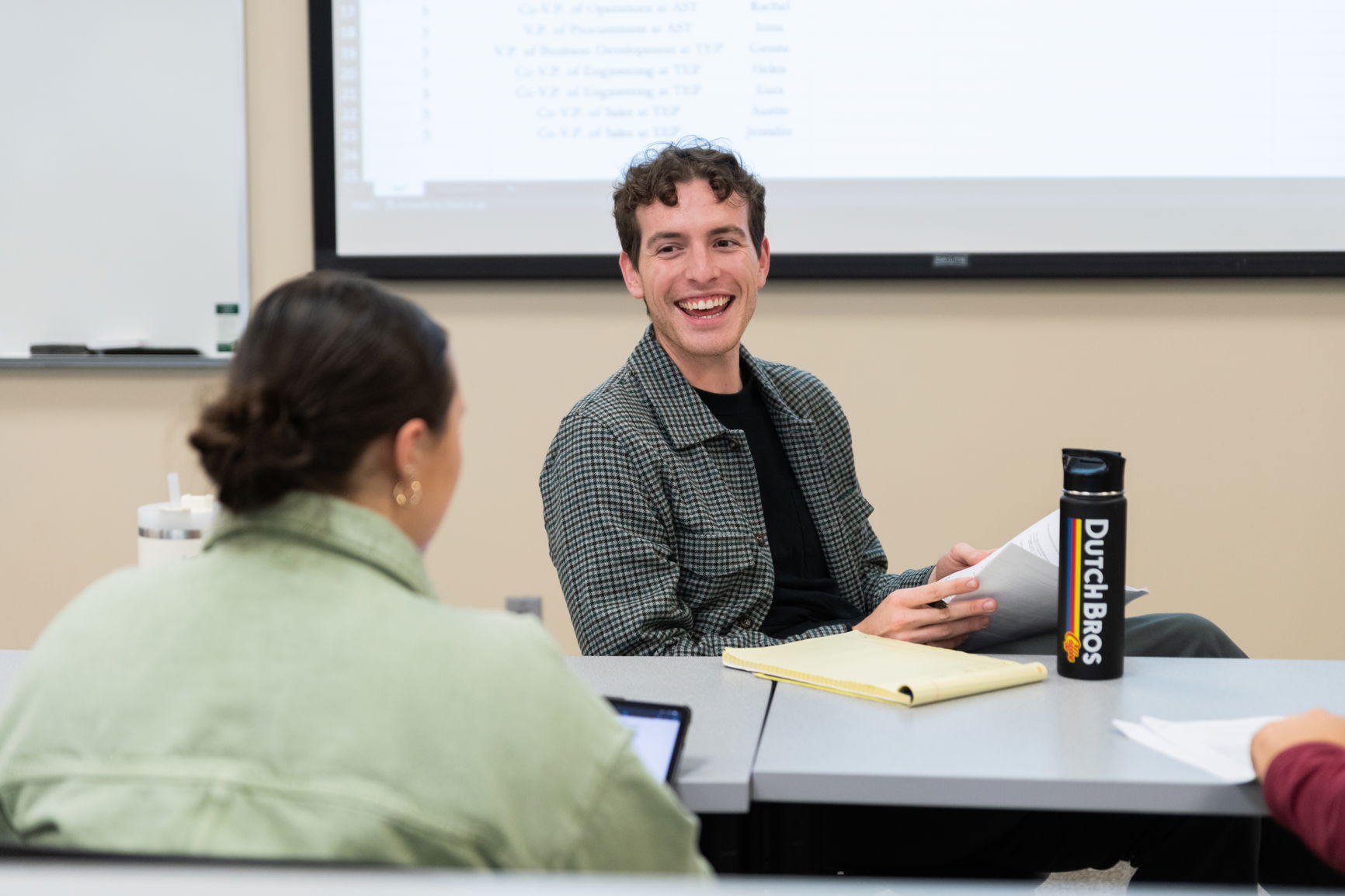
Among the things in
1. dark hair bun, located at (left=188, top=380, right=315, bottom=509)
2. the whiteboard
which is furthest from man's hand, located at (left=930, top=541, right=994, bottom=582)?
the whiteboard

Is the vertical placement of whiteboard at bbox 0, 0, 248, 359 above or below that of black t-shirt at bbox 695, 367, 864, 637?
above

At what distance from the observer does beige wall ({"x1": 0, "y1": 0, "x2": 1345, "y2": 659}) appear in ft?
9.52

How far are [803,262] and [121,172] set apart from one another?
1.66 meters

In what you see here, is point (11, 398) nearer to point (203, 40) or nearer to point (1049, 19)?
point (203, 40)

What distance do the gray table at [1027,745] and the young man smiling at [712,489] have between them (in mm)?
245

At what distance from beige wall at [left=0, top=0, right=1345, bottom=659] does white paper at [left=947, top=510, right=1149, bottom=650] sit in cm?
133

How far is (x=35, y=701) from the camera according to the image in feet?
2.72

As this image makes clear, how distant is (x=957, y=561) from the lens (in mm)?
1814

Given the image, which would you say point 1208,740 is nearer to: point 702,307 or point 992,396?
point 702,307

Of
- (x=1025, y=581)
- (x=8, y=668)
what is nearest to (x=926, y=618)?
(x=1025, y=581)

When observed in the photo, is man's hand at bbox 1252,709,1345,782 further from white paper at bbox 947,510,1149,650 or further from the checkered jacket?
the checkered jacket

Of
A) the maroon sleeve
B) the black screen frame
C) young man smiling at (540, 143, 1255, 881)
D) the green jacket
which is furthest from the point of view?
the black screen frame

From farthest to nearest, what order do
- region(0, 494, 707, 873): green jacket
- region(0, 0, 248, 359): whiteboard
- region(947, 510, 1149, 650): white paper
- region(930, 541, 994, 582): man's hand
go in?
region(0, 0, 248, 359): whiteboard
region(930, 541, 994, 582): man's hand
region(947, 510, 1149, 650): white paper
region(0, 494, 707, 873): green jacket

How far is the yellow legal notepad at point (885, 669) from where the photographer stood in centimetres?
133
